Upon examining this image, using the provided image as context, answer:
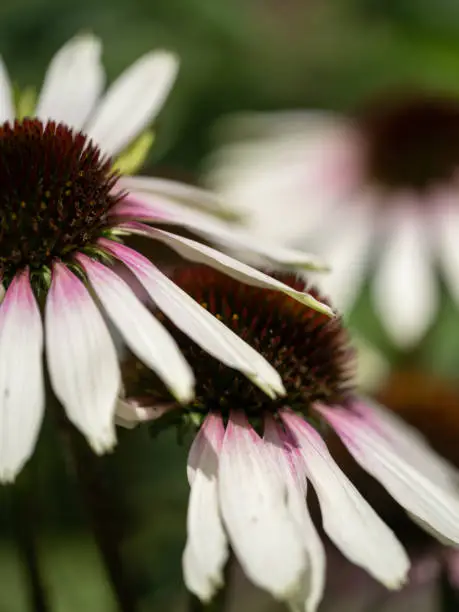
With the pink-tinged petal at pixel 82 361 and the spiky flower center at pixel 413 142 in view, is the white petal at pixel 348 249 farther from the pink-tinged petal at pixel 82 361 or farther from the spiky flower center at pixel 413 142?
the pink-tinged petal at pixel 82 361

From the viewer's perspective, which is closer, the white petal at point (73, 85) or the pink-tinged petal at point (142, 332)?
the pink-tinged petal at point (142, 332)

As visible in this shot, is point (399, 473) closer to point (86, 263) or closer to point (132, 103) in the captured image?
point (86, 263)

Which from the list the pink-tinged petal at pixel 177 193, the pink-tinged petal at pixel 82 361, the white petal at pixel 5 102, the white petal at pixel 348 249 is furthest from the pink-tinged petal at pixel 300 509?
the white petal at pixel 348 249

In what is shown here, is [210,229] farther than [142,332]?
Yes

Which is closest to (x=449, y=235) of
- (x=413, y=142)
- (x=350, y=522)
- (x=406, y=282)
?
(x=406, y=282)

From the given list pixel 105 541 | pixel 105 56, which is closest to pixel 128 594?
pixel 105 541

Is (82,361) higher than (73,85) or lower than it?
lower

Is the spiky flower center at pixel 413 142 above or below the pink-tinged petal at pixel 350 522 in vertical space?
above
